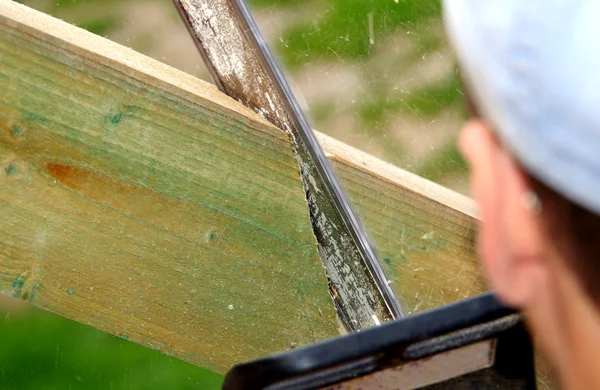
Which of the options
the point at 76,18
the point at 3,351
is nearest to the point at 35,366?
the point at 3,351

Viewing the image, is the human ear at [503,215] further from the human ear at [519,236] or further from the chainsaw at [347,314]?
the chainsaw at [347,314]

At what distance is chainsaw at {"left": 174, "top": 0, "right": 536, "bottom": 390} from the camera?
→ 0.78 meters

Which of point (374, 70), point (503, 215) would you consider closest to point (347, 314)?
point (374, 70)

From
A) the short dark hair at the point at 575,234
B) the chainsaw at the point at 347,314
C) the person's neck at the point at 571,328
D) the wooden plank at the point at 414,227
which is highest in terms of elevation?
the short dark hair at the point at 575,234

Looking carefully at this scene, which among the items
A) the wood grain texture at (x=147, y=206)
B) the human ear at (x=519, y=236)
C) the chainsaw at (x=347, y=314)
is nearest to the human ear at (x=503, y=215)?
the human ear at (x=519, y=236)

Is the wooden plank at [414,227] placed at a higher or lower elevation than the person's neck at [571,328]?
lower

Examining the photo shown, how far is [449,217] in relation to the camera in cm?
121

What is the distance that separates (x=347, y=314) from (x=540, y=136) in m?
0.73

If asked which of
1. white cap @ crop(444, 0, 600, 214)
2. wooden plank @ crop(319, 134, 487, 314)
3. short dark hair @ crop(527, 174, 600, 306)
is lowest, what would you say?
wooden plank @ crop(319, 134, 487, 314)

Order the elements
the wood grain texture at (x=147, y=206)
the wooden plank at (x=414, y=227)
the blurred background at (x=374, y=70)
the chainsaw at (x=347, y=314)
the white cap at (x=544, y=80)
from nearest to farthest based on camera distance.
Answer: the white cap at (x=544, y=80), the chainsaw at (x=347, y=314), the wood grain texture at (x=147, y=206), the wooden plank at (x=414, y=227), the blurred background at (x=374, y=70)

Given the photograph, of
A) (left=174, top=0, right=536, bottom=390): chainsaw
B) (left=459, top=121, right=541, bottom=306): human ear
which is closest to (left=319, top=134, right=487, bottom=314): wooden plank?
(left=174, top=0, right=536, bottom=390): chainsaw

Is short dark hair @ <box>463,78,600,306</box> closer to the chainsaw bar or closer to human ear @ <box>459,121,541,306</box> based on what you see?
human ear @ <box>459,121,541,306</box>

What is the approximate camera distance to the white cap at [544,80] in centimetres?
46

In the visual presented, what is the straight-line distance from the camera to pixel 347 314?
119cm
